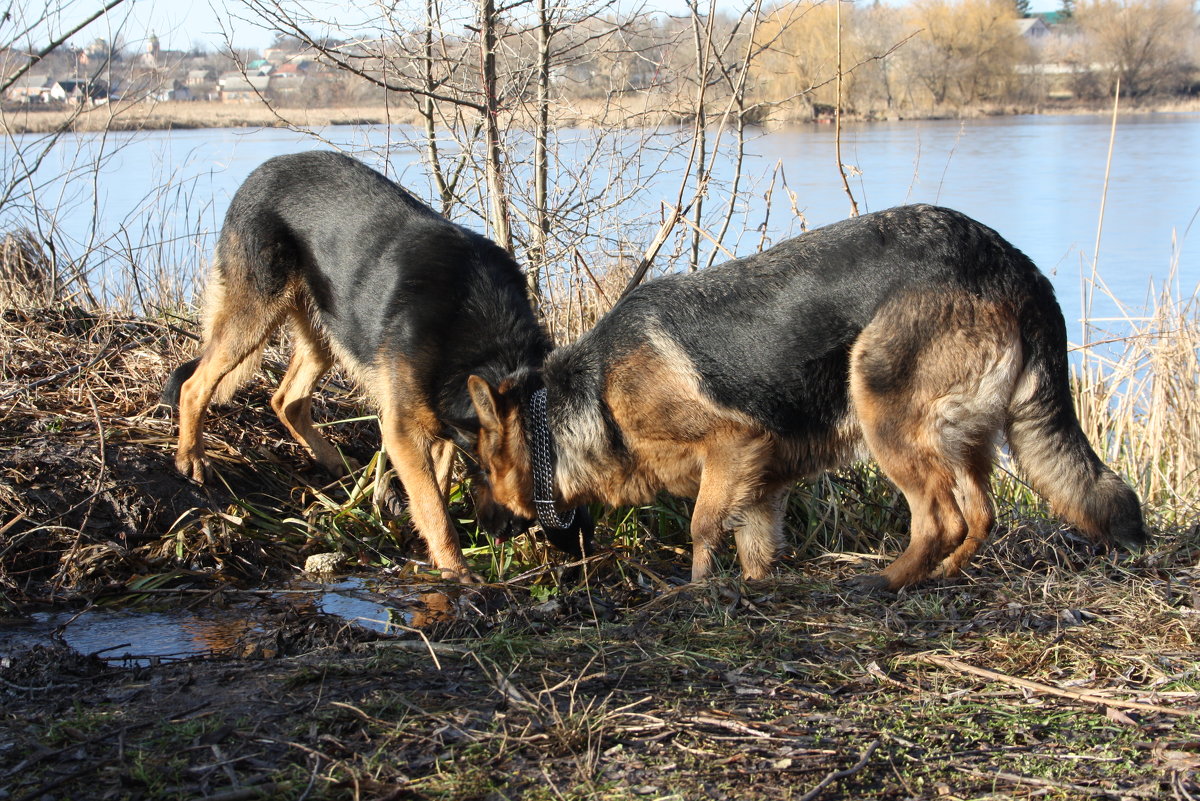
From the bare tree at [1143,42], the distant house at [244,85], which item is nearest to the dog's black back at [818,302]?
the distant house at [244,85]

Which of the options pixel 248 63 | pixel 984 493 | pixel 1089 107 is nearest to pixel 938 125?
pixel 1089 107

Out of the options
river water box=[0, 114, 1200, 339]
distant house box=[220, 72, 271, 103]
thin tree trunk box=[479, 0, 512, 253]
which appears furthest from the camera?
river water box=[0, 114, 1200, 339]

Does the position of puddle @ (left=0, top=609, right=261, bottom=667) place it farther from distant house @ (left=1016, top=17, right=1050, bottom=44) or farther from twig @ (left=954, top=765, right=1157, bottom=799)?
distant house @ (left=1016, top=17, right=1050, bottom=44)

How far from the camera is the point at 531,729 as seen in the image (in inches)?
108

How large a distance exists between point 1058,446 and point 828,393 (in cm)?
98

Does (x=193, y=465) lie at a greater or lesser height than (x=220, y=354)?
lesser

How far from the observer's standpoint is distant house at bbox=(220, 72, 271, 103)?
7.29 metres

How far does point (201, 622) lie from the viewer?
14.1ft

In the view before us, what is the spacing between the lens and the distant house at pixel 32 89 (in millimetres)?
8398

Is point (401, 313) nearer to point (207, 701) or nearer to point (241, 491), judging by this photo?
point (241, 491)

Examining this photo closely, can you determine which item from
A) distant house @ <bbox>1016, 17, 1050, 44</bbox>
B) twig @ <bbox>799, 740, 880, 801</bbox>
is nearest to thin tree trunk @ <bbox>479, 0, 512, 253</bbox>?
twig @ <bbox>799, 740, 880, 801</bbox>

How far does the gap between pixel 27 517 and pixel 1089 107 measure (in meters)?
28.7

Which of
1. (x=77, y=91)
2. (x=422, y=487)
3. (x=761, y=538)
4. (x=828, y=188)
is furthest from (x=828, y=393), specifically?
(x=828, y=188)

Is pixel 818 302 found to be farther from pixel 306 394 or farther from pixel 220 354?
pixel 220 354
